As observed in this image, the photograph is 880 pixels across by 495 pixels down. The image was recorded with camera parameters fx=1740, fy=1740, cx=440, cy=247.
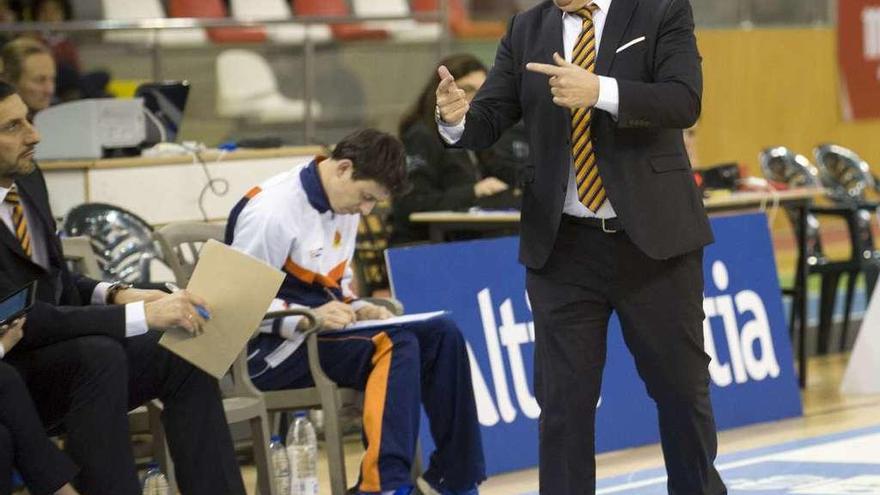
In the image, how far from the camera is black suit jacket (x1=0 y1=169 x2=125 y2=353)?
486 cm

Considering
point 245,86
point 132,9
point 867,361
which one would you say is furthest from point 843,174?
point 132,9

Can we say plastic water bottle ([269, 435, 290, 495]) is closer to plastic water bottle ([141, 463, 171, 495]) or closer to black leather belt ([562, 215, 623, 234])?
plastic water bottle ([141, 463, 171, 495])

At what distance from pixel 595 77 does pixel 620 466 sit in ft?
8.93

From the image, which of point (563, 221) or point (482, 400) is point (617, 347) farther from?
point (563, 221)

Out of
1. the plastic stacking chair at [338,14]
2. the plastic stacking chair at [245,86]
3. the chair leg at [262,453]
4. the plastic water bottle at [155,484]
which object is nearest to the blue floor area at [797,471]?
the chair leg at [262,453]

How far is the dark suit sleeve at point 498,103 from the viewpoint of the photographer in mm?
4785

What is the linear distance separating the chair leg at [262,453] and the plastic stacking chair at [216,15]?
15.9 ft

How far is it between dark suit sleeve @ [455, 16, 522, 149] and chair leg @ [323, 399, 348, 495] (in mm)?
1205

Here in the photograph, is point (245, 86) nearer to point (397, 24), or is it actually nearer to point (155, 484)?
point (397, 24)

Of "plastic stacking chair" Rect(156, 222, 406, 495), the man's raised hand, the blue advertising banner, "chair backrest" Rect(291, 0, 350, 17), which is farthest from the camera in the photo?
"chair backrest" Rect(291, 0, 350, 17)

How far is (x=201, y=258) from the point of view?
500 centimetres

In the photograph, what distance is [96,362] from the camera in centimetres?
480

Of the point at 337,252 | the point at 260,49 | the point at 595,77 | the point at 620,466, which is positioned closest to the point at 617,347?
the point at 620,466

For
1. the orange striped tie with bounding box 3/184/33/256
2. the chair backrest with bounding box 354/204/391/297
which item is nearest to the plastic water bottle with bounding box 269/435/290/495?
the orange striped tie with bounding box 3/184/33/256
